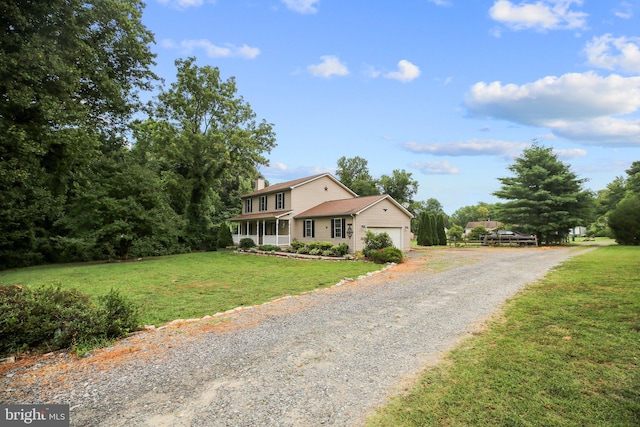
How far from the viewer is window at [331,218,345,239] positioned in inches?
837

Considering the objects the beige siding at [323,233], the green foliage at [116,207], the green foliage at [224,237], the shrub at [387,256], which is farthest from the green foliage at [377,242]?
the green foliage at [224,237]

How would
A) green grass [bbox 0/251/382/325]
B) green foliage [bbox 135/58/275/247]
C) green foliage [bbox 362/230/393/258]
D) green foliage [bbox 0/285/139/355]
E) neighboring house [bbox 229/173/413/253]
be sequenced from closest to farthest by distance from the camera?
green foliage [bbox 0/285/139/355] → green grass [bbox 0/251/382/325] → green foliage [bbox 362/230/393/258] → neighboring house [bbox 229/173/413/253] → green foliage [bbox 135/58/275/247]

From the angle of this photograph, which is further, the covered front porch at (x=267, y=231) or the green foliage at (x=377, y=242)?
the covered front porch at (x=267, y=231)

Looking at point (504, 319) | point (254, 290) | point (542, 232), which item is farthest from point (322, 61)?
point (542, 232)

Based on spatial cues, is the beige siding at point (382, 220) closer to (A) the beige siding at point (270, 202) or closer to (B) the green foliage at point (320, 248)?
(B) the green foliage at point (320, 248)

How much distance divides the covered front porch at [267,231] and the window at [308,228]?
4.51 feet

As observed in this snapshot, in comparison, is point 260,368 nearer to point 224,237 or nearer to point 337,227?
point 337,227

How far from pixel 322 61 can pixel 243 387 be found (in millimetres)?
15733

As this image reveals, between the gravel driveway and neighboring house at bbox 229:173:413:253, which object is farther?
neighboring house at bbox 229:173:413:253

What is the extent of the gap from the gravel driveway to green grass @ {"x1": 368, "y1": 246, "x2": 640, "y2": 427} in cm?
32

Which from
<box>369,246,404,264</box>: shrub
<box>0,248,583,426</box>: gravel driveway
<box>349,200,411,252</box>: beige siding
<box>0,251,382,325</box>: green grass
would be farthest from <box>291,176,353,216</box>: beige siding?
<box>0,248,583,426</box>: gravel driveway

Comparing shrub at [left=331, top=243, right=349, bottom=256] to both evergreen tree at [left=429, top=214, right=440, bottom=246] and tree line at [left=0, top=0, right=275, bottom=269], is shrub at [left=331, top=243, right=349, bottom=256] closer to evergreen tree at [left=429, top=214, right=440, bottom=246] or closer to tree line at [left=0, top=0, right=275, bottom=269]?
tree line at [left=0, top=0, right=275, bottom=269]

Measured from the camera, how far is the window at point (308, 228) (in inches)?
936

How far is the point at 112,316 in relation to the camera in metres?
5.58
